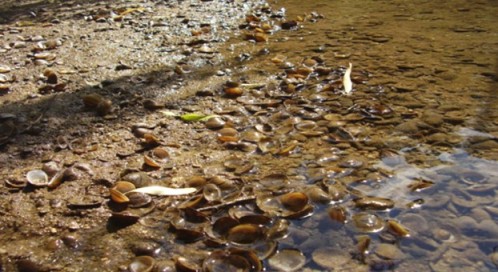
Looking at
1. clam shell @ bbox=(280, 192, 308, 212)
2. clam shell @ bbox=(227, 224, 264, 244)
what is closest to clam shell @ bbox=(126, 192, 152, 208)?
clam shell @ bbox=(227, 224, 264, 244)

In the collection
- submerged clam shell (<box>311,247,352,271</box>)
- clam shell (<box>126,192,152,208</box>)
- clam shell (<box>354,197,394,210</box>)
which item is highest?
clam shell (<box>354,197,394,210</box>)

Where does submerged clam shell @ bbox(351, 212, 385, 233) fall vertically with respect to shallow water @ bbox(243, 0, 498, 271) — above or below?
below

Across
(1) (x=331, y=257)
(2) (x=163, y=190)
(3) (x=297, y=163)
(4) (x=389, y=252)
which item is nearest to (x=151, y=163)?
(2) (x=163, y=190)

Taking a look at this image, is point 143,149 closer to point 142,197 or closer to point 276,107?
point 142,197

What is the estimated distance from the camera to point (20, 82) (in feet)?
10.7

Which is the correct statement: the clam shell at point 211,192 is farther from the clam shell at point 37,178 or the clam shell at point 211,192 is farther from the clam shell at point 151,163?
the clam shell at point 37,178

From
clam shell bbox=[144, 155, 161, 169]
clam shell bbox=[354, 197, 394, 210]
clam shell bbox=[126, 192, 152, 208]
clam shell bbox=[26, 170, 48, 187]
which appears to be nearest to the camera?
clam shell bbox=[354, 197, 394, 210]

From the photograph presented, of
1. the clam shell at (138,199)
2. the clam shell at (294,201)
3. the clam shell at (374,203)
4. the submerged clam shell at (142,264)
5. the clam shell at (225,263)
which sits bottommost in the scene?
the submerged clam shell at (142,264)

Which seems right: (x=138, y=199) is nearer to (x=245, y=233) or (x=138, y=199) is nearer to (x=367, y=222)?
(x=245, y=233)

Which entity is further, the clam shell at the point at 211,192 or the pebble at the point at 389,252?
the clam shell at the point at 211,192

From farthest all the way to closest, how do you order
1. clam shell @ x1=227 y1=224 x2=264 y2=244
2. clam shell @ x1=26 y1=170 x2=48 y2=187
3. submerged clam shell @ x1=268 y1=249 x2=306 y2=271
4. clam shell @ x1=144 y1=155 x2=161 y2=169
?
clam shell @ x1=144 y1=155 x2=161 y2=169 → clam shell @ x1=26 y1=170 x2=48 y2=187 → clam shell @ x1=227 y1=224 x2=264 y2=244 → submerged clam shell @ x1=268 y1=249 x2=306 y2=271

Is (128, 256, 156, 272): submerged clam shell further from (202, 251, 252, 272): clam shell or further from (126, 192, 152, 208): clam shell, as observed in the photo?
(126, 192, 152, 208): clam shell

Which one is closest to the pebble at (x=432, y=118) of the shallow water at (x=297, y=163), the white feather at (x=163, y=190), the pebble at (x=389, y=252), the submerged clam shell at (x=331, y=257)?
the shallow water at (x=297, y=163)

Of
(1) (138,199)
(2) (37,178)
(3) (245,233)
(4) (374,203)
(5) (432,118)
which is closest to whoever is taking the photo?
(3) (245,233)
